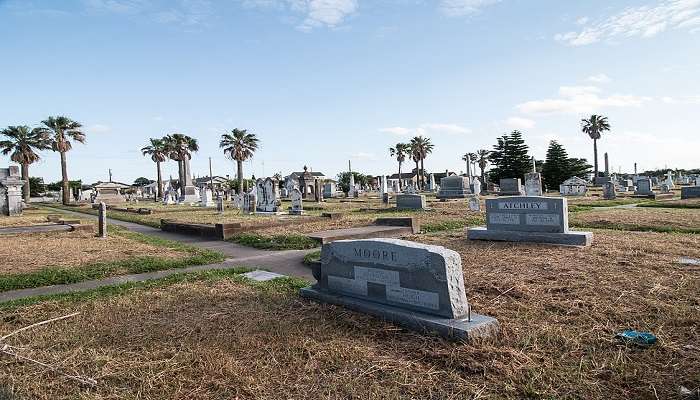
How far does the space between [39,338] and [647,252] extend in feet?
30.5

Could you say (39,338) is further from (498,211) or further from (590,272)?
(498,211)

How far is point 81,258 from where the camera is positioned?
10.3 m

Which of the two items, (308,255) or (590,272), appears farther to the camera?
(308,255)

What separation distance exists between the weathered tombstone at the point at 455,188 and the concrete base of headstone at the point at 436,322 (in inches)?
1215

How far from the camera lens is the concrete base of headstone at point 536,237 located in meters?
9.21

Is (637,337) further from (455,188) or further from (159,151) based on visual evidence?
(159,151)

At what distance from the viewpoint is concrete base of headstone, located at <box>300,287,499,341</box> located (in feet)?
13.3

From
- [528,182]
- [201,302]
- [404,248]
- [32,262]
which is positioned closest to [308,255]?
[201,302]

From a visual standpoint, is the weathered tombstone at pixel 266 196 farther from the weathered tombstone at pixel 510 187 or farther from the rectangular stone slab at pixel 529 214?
the weathered tombstone at pixel 510 187

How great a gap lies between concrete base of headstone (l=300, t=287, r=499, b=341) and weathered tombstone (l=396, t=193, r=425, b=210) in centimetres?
1818

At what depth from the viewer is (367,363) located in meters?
A: 3.69

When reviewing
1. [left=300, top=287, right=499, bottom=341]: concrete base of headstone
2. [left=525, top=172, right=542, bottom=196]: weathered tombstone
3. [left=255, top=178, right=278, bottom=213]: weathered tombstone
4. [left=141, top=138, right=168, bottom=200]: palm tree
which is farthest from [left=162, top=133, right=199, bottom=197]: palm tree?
[left=300, top=287, right=499, bottom=341]: concrete base of headstone

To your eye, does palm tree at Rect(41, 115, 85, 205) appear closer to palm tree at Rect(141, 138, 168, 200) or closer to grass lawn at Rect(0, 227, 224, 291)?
palm tree at Rect(141, 138, 168, 200)

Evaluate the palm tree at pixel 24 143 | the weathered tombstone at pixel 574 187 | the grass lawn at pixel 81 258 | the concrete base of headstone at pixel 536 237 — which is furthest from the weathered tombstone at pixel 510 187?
the palm tree at pixel 24 143
